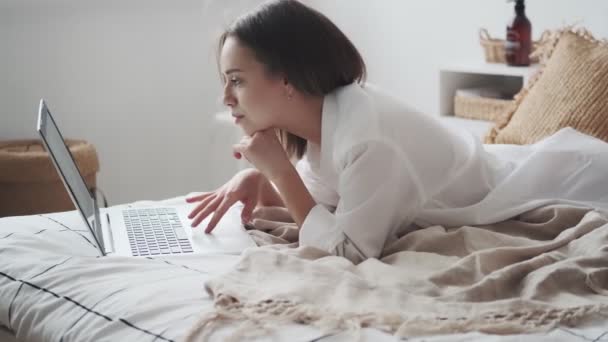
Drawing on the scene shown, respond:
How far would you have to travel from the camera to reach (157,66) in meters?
3.41

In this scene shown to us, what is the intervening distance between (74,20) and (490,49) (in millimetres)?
1458

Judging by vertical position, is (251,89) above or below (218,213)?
above

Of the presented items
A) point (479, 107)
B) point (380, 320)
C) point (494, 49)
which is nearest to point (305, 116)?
point (380, 320)

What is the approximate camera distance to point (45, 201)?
2.83 meters

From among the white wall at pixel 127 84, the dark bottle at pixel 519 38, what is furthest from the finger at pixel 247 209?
the white wall at pixel 127 84

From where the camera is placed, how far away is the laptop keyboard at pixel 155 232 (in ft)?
5.36

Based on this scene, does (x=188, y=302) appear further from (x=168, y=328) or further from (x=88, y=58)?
(x=88, y=58)

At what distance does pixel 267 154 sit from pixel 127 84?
180cm

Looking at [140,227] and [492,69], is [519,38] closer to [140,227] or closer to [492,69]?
[492,69]

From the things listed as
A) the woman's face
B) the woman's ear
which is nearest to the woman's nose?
the woman's face

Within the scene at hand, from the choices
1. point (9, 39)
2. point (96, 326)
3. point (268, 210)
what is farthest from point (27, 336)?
point (9, 39)

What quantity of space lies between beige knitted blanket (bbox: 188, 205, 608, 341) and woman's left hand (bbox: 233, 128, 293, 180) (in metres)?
0.21

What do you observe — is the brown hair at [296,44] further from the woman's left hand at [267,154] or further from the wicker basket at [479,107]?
the wicker basket at [479,107]

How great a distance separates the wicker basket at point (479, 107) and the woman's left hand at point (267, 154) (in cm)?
121
